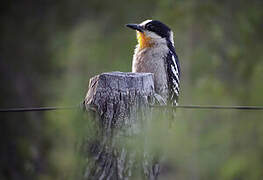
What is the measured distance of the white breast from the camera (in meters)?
5.87

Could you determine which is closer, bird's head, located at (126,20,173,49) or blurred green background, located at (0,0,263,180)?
bird's head, located at (126,20,173,49)

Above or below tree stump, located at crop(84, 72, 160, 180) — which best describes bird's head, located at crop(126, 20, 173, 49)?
above

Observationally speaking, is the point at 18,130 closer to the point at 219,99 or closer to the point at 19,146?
the point at 19,146

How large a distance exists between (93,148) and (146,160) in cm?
37

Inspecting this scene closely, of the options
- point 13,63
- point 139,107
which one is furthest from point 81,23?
point 139,107

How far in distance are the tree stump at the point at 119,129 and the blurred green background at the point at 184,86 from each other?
6716 mm

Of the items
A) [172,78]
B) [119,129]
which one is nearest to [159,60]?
[172,78]

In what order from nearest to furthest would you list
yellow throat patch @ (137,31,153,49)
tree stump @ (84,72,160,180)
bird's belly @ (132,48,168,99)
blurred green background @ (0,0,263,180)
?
tree stump @ (84,72,160,180), bird's belly @ (132,48,168,99), yellow throat patch @ (137,31,153,49), blurred green background @ (0,0,263,180)

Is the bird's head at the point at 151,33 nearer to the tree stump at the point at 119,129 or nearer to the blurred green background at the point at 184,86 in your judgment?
the tree stump at the point at 119,129

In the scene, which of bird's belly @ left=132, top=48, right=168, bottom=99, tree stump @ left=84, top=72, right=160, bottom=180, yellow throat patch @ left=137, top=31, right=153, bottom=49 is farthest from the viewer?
yellow throat patch @ left=137, top=31, right=153, bottom=49

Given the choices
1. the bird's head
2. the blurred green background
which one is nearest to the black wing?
the bird's head

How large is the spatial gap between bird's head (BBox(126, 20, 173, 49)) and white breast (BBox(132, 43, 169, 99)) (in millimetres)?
75

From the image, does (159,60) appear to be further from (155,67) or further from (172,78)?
(172,78)

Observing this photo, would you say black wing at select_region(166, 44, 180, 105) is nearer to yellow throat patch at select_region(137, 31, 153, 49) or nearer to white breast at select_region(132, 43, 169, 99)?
white breast at select_region(132, 43, 169, 99)
